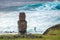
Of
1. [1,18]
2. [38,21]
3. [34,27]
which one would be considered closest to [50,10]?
[38,21]

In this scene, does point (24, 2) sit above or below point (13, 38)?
above

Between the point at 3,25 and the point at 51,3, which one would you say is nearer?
the point at 3,25

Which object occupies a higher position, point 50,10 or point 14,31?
point 50,10

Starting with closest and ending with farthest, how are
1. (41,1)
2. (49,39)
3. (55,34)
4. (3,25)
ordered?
(49,39)
(55,34)
(3,25)
(41,1)

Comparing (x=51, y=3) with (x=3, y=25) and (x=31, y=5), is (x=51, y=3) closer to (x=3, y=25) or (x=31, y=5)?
(x=31, y=5)

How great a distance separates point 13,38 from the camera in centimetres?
654

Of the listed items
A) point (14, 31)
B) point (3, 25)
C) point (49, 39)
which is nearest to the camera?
point (49, 39)

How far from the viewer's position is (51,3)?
31.7 feet

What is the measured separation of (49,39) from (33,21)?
2.79m

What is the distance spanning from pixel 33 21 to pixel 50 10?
106 cm

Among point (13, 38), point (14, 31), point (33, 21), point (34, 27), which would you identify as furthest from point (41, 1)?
point (13, 38)

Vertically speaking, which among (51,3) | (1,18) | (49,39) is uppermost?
(51,3)

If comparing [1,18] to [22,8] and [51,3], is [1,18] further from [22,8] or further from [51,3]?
[51,3]

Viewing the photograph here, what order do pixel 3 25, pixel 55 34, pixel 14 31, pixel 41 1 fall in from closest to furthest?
pixel 55 34, pixel 14 31, pixel 3 25, pixel 41 1
